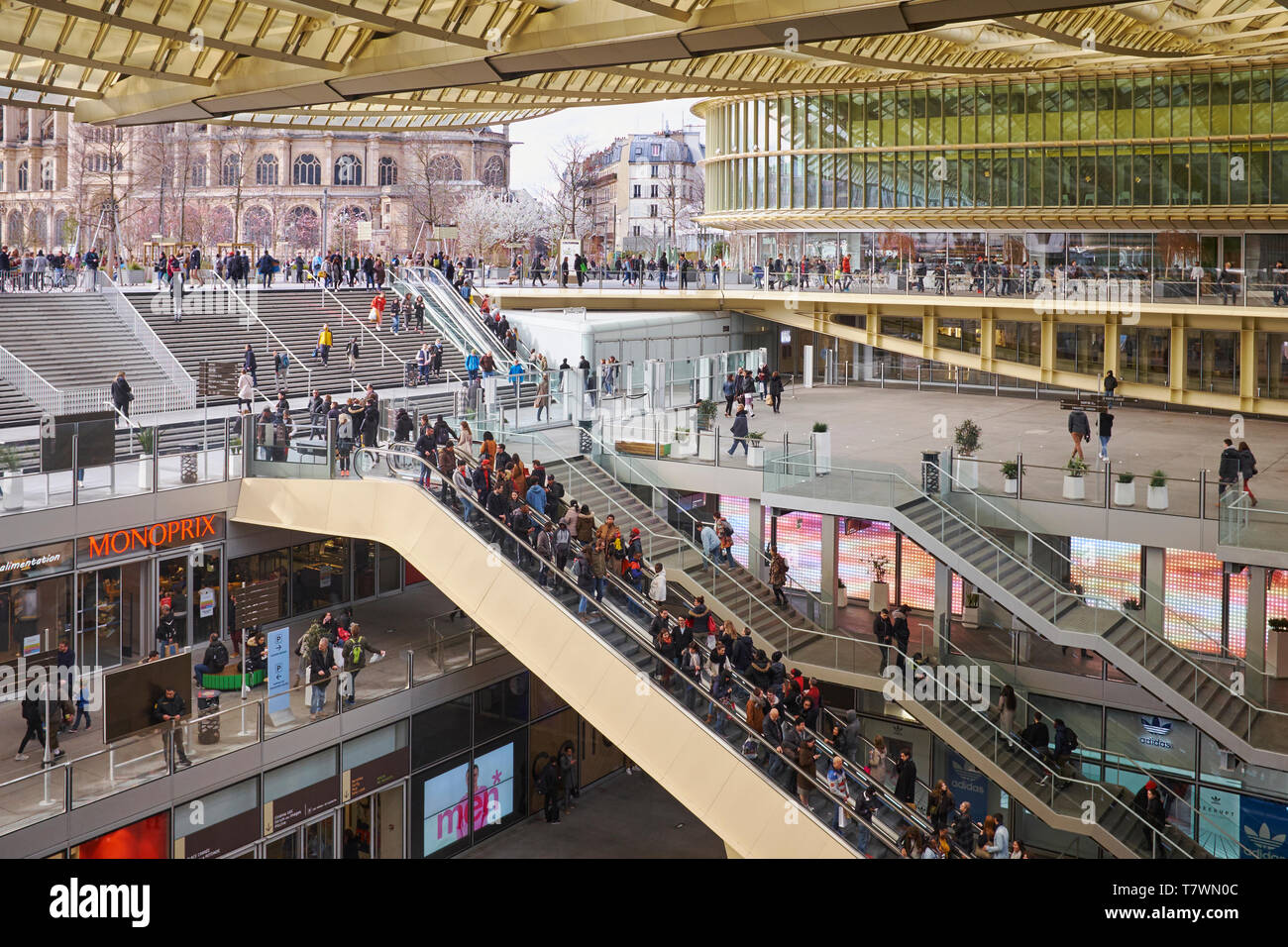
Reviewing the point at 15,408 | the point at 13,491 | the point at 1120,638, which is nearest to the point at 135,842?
the point at 13,491

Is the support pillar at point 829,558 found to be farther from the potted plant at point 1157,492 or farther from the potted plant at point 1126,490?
the potted plant at point 1157,492

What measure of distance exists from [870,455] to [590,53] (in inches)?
553

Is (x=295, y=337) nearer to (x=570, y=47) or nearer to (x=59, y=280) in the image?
(x=59, y=280)

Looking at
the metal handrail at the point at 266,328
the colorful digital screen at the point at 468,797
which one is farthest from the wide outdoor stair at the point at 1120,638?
the metal handrail at the point at 266,328

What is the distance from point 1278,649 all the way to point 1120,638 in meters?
3.28

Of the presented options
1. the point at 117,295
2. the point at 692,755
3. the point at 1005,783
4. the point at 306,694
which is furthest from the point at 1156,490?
the point at 117,295

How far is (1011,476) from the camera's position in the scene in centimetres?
2439

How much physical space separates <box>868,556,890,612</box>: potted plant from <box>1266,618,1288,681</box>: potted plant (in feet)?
24.0

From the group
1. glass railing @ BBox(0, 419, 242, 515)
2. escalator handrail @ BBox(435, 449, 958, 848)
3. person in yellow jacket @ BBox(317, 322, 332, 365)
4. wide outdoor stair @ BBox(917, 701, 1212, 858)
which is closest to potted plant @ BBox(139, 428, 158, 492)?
glass railing @ BBox(0, 419, 242, 515)

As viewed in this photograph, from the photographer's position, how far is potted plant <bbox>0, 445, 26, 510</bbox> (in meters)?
19.7

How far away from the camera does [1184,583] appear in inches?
965

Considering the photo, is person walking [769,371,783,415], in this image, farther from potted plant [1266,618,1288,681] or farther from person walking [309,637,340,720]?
person walking [309,637,340,720]
